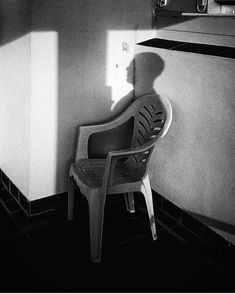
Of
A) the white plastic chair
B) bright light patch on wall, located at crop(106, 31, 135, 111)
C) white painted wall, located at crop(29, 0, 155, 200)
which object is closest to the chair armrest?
the white plastic chair

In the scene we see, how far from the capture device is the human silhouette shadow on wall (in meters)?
3.24

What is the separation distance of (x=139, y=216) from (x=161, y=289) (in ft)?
3.18

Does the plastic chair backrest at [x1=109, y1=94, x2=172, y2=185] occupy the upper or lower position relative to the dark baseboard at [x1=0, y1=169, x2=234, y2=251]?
upper

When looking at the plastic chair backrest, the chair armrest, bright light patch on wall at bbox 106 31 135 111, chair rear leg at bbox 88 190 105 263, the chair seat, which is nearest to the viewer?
chair rear leg at bbox 88 190 105 263

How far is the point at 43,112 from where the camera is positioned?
301 centimetres

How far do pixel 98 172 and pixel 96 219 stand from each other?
0.44 meters

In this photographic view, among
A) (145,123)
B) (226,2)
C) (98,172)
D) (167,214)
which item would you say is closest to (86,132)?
(98,172)

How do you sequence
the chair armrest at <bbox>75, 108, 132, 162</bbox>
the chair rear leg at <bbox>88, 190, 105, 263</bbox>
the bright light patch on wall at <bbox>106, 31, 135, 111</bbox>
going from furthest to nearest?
the bright light patch on wall at <bbox>106, 31, 135, 111</bbox>
the chair armrest at <bbox>75, 108, 132, 162</bbox>
the chair rear leg at <bbox>88, 190, 105, 263</bbox>

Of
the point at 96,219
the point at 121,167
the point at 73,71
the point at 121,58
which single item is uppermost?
the point at 121,58

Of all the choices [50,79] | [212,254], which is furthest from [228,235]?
[50,79]

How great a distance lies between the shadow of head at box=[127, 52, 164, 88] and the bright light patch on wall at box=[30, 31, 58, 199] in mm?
723

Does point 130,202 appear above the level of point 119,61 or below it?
below

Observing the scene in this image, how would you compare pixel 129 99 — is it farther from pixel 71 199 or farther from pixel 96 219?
pixel 96 219

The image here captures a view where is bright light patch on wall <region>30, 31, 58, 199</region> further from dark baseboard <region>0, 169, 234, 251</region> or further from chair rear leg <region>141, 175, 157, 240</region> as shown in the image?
chair rear leg <region>141, 175, 157, 240</region>
